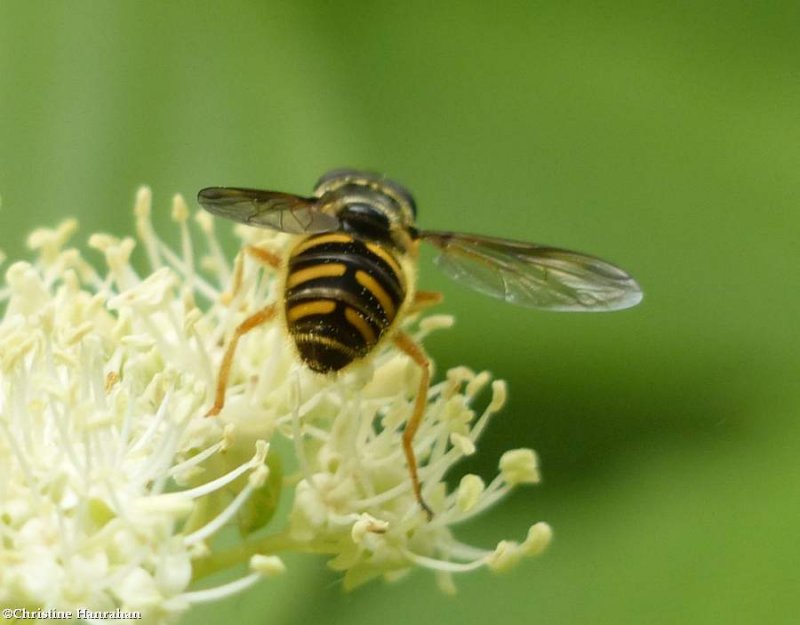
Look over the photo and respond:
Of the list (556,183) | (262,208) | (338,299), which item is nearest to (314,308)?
(338,299)

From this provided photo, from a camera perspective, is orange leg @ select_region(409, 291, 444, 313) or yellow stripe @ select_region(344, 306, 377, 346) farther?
orange leg @ select_region(409, 291, 444, 313)

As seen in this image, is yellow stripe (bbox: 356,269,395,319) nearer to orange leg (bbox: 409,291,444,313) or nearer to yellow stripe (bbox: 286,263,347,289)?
yellow stripe (bbox: 286,263,347,289)

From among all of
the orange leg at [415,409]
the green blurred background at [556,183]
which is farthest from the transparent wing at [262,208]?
the green blurred background at [556,183]

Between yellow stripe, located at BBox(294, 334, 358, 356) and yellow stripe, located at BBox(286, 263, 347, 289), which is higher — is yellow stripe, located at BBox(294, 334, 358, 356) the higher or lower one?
the lower one

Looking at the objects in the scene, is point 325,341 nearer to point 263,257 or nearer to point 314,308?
point 314,308

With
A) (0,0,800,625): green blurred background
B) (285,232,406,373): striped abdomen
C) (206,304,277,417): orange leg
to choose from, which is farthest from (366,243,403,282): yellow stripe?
(0,0,800,625): green blurred background

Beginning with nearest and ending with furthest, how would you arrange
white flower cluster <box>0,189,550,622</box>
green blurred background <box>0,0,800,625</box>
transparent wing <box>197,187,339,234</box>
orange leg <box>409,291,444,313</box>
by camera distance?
1. white flower cluster <box>0,189,550,622</box>
2. transparent wing <box>197,187,339,234</box>
3. orange leg <box>409,291,444,313</box>
4. green blurred background <box>0,0,800,625</box>
